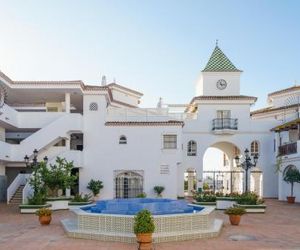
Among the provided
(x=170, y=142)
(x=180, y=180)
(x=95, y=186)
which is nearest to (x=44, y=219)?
(x=95, y=186)

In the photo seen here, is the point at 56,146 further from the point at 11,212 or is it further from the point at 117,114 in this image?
the point at 11,212

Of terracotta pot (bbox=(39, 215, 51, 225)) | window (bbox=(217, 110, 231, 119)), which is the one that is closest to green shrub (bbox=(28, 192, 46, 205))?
terracotta pot (bbox=(39, 215, 51, 225))

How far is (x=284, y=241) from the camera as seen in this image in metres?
13.9

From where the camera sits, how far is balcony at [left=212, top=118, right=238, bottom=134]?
37.0m

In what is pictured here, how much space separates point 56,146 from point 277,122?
21213 mm

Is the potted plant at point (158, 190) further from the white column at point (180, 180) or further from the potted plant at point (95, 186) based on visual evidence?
the white column at point (180, 180)

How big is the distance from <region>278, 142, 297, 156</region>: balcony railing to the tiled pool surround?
19.2 m

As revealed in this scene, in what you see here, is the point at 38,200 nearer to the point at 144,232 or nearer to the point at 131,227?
the point at 131,227

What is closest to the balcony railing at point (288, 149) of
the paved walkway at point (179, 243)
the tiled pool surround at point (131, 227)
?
the paved walkway at point (179, 243)

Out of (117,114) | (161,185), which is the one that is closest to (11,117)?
(117,114)

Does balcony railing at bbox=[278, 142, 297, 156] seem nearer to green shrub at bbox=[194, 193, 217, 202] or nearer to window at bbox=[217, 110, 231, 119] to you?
window at bbox=[217, 110, 231, 119]

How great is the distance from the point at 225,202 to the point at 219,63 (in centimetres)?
1949

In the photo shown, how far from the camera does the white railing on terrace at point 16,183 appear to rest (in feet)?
95.9

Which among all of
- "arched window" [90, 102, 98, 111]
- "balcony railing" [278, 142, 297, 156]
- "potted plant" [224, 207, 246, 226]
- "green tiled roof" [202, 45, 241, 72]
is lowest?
"potted plant" [224, 207, 246, 226]
